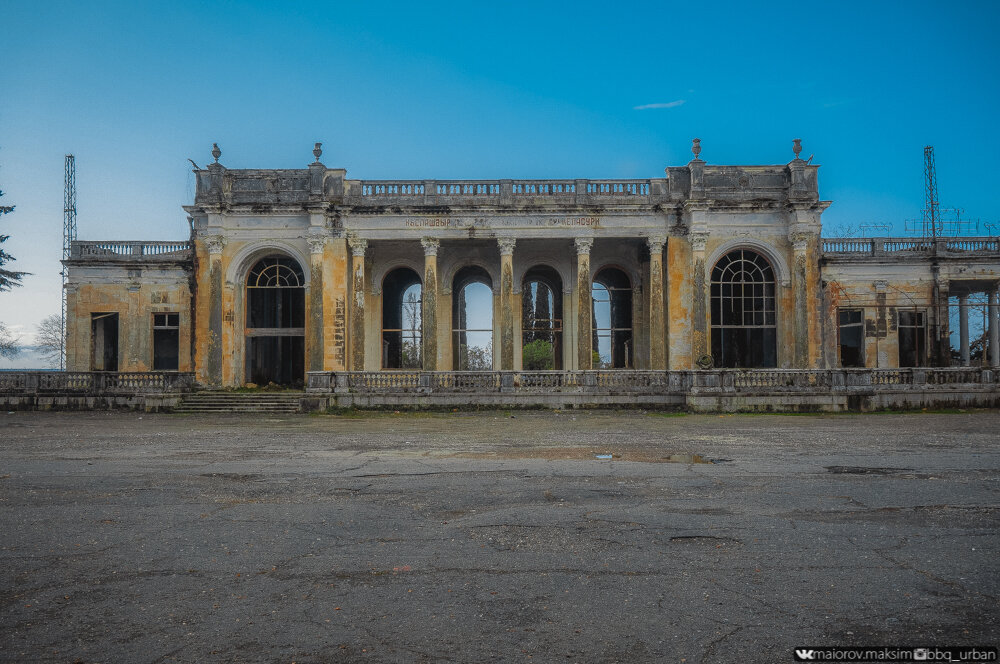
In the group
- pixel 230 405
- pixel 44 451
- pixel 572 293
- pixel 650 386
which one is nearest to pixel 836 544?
pixel 44 451

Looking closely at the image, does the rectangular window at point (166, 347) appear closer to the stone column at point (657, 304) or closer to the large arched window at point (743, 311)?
the stone column at point (657, 304)

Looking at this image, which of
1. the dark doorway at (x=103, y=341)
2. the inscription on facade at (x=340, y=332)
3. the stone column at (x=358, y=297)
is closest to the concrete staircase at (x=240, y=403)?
the inscription on facade at (x=340, y=332)

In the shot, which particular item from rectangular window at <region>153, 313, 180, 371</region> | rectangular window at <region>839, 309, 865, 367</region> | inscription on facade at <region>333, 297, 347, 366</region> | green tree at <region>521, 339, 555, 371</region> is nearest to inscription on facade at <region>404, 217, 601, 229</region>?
inscription on facade at <region>333, 297, 347, 366</region>

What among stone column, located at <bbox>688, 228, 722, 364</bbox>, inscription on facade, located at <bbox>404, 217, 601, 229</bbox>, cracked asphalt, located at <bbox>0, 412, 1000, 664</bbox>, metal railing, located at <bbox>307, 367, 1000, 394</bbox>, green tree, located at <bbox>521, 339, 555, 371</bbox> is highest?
inscription on facade, located at <bbox>404, 217, 601, 229</bbox>

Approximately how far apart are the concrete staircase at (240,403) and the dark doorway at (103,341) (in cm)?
861

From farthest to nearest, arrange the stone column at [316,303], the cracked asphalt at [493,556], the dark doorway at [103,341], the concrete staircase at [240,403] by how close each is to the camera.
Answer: the dark doorway at [103,341] → the stone column at [316,303] → the concrete staircase at [240,403] → the cracked asphalt at [493,556]

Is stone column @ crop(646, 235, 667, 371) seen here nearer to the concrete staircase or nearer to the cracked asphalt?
the concrete staircase

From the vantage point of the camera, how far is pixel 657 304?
78.6 ft

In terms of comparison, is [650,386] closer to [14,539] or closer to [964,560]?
[964,560]

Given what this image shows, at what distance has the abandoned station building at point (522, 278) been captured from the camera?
78.1 feet

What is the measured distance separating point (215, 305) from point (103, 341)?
778 centimetres

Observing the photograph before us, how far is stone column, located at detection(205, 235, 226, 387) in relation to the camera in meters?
23.9

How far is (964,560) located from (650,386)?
17.2m

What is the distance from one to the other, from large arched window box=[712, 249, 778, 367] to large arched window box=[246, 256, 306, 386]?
634 inches
